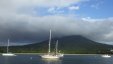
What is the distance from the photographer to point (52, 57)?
547ft

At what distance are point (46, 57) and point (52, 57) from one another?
5.73m

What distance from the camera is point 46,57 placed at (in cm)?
17138
